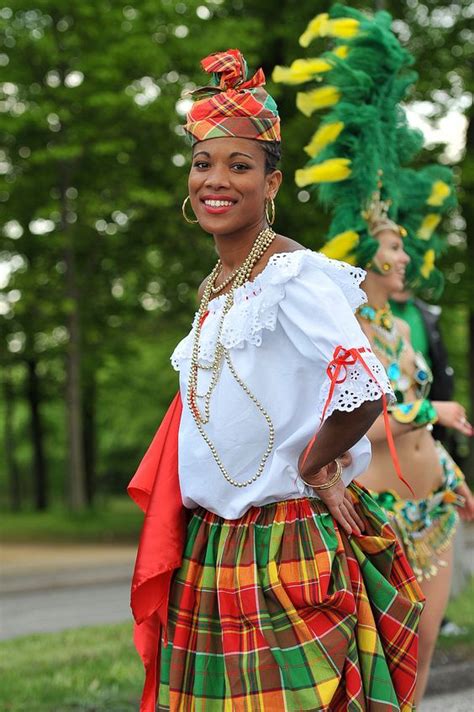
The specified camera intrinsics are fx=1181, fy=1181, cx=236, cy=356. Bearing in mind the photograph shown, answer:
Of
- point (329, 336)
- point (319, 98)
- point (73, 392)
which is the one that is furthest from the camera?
point (73, 392)

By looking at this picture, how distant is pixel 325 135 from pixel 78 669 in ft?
9.68

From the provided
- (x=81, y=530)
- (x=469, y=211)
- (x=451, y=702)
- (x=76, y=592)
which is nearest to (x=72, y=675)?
(x=451, y=702)

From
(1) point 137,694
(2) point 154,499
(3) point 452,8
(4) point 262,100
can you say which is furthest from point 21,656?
(3) point 452,8

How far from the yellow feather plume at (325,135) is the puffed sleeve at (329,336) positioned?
1.75 metres

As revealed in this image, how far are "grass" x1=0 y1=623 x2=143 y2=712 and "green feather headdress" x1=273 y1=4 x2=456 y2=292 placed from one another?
2.24m

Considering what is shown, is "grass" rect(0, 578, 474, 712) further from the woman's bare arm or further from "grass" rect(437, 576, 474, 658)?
the woman's bare arm

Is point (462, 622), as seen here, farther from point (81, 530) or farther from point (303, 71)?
point (81, 530)

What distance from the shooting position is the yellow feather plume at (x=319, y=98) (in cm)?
457

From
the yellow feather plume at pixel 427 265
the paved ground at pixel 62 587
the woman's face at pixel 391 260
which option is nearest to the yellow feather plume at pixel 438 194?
the yellow feather plume at pixel 427 265

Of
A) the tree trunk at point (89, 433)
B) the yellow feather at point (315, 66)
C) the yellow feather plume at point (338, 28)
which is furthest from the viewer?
the tree trunk at point (89, 433)

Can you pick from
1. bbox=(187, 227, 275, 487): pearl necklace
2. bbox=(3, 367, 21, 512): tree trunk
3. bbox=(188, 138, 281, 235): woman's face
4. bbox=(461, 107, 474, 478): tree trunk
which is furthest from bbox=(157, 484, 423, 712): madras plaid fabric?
bbox=(3, 367, 21, 512): tree trunk

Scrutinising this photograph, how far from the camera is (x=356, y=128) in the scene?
4.51m

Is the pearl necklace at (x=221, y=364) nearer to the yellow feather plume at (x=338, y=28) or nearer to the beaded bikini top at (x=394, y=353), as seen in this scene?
the beaded bikini top at (x=394, y=353)

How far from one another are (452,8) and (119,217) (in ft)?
22.9
